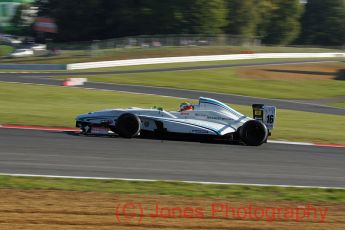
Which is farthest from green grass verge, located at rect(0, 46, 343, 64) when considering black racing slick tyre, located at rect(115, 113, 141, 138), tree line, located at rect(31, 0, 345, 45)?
black racing slick tyre, located at rect(115, 113, 141, 138)

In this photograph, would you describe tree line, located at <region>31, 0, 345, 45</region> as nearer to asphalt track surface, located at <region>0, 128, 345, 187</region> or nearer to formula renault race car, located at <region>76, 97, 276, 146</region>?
formula renault race car, located at <region>76, 97, 276, 146</region>

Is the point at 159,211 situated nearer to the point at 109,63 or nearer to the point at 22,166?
the point at 22,166

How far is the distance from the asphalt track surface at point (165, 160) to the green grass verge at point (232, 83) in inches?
796

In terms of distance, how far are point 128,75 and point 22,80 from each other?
835 cm

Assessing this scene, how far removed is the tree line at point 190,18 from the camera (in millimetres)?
72500

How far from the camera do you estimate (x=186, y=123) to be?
13492 mm

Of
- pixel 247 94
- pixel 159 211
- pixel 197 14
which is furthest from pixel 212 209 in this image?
pixel 197 14

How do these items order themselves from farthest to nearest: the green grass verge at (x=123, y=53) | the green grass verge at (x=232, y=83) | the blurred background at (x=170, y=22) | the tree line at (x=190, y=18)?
the tree line at (x=190, y=18) → the blurred background at (x=170, y=22) → the green grass verge at (x=123, y=53) → the green grass verge at (x=232, y=83)

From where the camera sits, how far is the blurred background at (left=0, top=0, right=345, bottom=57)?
67938mm

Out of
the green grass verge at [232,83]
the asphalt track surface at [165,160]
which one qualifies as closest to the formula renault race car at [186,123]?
the asphalt track surface at [165,160]

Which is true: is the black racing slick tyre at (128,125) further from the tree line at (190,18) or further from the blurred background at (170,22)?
the tree line at (190,18)

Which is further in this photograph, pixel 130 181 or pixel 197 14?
pixel 197 14

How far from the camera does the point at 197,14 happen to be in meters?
73.4

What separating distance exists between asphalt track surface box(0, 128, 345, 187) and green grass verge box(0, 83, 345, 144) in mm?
2425
